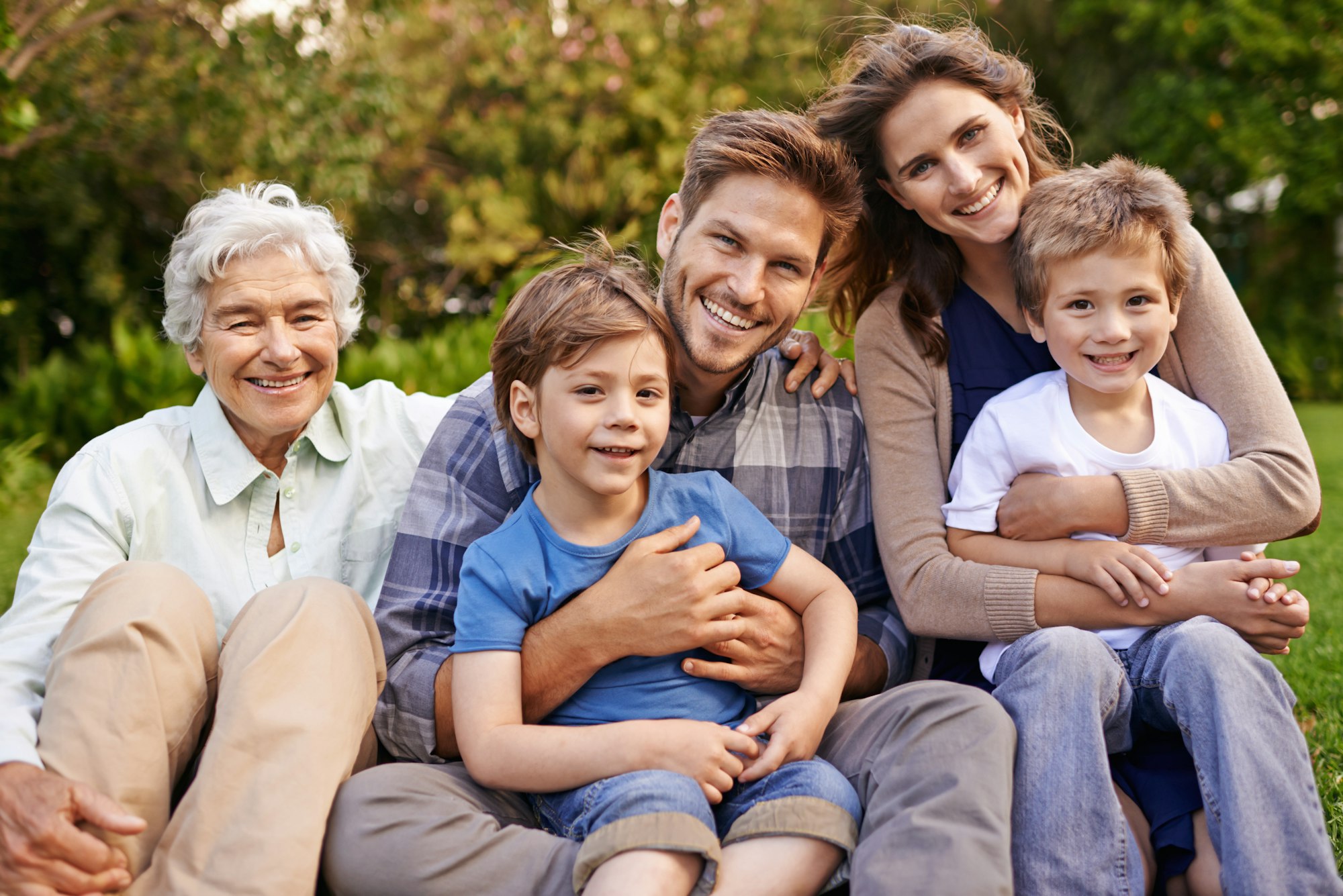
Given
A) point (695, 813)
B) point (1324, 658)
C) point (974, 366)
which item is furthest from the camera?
point (1324, 658)

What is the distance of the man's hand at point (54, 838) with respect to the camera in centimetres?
193

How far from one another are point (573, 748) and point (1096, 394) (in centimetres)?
152

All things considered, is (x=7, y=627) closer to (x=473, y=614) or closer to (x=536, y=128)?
(x=473, y=614)

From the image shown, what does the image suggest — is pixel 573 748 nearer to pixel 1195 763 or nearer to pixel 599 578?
pixel 599 578

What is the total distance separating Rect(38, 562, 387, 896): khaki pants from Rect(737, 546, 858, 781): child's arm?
2.81 feet

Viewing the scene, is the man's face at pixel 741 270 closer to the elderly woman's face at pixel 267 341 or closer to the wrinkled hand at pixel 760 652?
the wrinkled hand at pixel 760 652

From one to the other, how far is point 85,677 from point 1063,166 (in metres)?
2.86

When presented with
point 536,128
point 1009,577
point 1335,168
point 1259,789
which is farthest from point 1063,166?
point 1335,168

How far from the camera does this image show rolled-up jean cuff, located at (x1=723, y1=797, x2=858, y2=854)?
209 cm

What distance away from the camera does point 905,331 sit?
2938mm

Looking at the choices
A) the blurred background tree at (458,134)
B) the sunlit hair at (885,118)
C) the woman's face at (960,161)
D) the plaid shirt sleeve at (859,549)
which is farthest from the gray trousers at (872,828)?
the blurred background tree at (458,134)

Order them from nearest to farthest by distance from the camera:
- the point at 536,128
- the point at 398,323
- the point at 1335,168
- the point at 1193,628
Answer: the point at 1193,628, the point at 536,128, the point at 398,323, the point at 1335,168

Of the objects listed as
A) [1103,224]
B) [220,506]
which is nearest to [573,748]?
[220,506]

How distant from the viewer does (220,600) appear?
263cm
